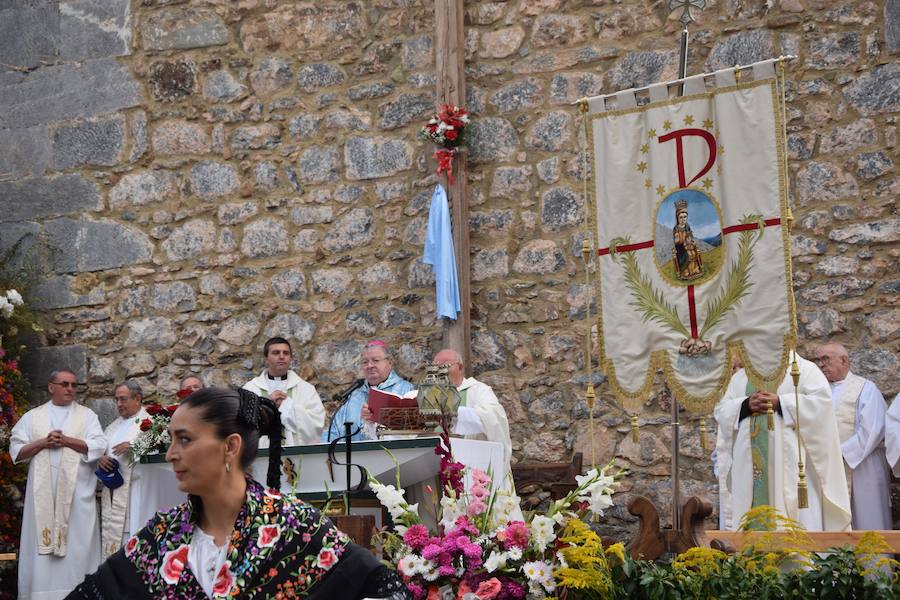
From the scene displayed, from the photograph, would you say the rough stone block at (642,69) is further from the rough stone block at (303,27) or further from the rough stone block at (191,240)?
the rough stone block at (191,240)

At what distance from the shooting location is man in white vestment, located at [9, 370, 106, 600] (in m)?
9.16

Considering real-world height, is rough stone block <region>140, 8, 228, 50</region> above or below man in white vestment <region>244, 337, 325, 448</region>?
above

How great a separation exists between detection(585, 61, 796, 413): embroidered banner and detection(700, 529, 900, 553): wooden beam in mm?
1132

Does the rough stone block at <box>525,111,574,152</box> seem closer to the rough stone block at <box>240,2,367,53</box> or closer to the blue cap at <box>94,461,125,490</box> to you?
the rough stone block at <box>240,2,367,53</box>

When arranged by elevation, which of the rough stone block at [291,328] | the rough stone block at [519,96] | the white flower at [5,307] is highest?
the rough stone block at [519,96]

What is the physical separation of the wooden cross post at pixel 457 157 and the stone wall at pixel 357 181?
14 cm

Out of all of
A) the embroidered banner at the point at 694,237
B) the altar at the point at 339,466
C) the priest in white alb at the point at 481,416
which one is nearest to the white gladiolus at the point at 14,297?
the altar at the point at 339,466

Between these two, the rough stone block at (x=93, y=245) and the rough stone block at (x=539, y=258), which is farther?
the rough stone block at (x=93, y=245)

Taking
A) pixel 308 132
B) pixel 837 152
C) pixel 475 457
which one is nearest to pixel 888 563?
pixel 475 457

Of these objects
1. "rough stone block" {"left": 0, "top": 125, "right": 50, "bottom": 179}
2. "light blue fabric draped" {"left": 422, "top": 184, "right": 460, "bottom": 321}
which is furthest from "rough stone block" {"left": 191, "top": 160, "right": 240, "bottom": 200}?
"light blue fabric draped" {"left": 422, "top": 184, "right": 460, "bottom": 321}

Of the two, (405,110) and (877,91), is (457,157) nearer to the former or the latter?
(405,110)

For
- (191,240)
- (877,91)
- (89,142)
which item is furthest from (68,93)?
(877,91)

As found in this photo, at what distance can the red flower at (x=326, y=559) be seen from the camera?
2.94 metres

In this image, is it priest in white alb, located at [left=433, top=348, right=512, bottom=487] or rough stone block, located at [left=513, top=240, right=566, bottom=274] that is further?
rough stone block, located at [left=513, top=240, right=566, bottom=274]
